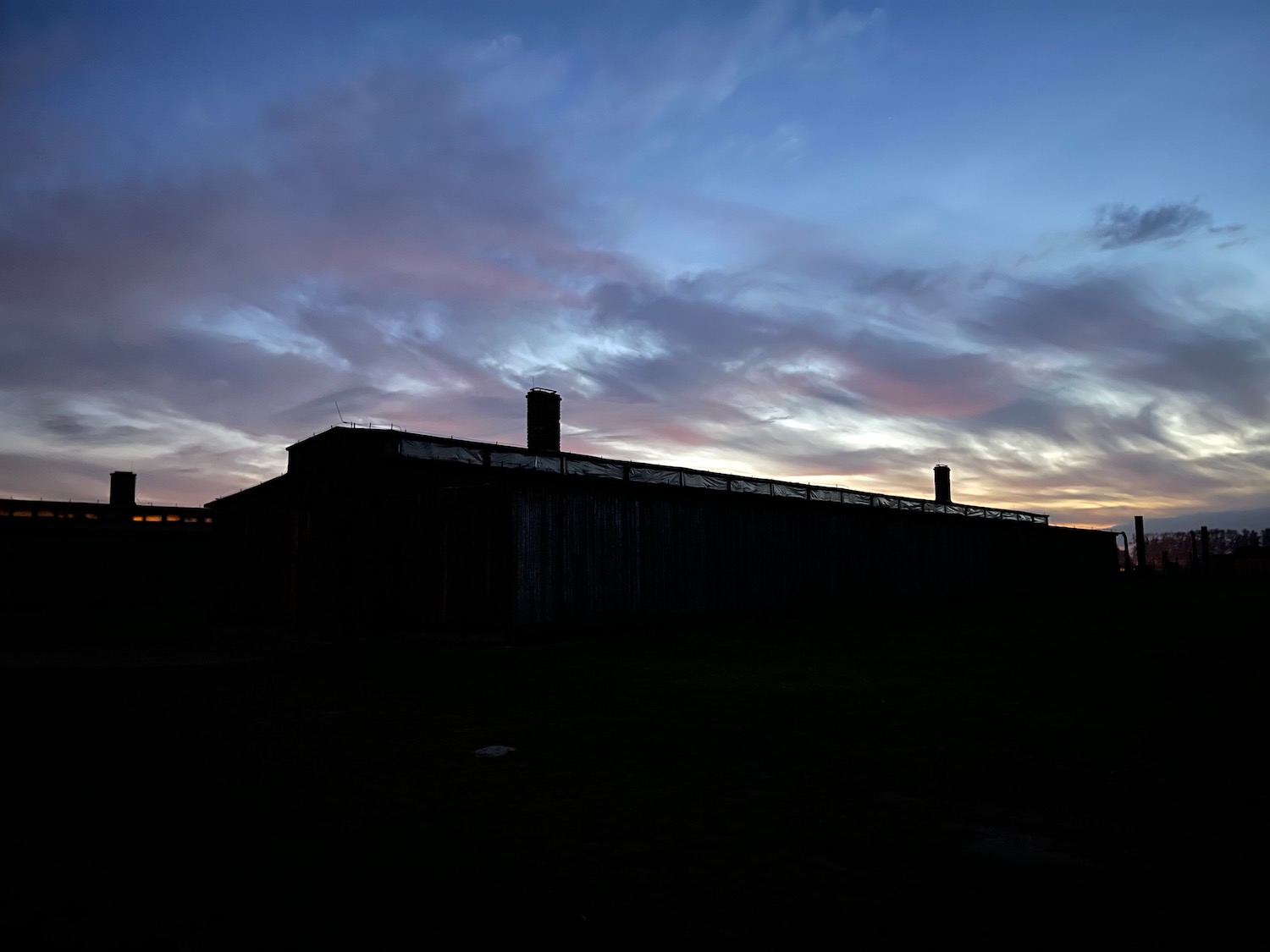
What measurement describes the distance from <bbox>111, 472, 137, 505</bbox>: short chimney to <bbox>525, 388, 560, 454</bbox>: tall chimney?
2238 centimetres

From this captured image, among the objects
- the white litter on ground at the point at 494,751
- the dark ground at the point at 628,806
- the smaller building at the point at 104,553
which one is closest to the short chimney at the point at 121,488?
the smaller building at the point at 104,553

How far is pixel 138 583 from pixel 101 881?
36193 mm

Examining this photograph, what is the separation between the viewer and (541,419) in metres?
27.8

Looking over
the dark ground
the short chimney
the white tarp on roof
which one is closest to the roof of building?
the white tarp on roof

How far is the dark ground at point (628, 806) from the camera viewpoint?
411 cm

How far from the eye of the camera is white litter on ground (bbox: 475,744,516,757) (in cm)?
780

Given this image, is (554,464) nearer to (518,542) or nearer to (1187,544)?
(518,542)

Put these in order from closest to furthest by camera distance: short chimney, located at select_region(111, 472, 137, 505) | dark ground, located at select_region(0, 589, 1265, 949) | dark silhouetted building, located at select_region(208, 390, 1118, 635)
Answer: dark ground, located at select_region(0, 589, 1265, 949)
dark silhouetted building, located at select_region(208, 390, 1118, 635)
short chimney, located at select_region(111, 472, 137, 505)

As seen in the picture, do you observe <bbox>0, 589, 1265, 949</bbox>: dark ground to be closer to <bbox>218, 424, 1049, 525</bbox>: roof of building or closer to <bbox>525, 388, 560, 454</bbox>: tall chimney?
<bbox>218, 424, 1049, 525</bbox>: roof of building

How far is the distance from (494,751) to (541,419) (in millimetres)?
20504

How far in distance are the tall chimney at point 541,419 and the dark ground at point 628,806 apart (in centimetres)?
1492

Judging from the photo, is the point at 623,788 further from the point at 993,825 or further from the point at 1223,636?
the point at 1223,636

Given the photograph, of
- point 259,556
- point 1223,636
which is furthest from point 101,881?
point 259,556

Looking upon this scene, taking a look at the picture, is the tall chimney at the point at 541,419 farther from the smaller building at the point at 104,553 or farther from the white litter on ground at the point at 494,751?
the white litter on ground at the point at 494,751
